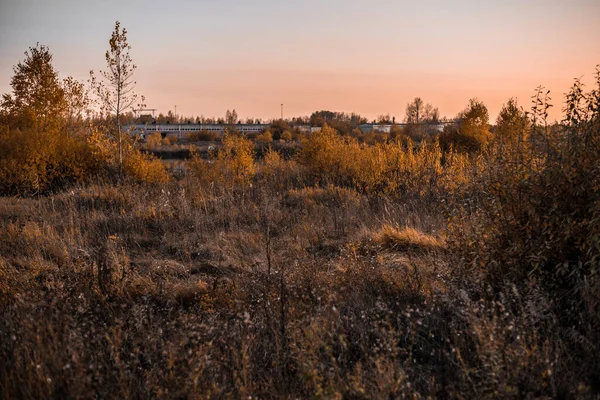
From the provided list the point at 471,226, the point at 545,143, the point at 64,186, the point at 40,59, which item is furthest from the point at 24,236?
the point at 40,59

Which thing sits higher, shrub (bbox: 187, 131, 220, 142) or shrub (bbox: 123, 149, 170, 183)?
shrub (bbox: 187, 131, 220, 142)

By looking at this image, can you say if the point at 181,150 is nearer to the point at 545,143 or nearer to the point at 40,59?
the point at 40,59

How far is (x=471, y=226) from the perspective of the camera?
16.5ft

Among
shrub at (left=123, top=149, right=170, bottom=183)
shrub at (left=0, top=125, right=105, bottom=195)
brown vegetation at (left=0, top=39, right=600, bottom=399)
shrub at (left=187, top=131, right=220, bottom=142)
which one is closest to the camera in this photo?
brown vegetation at (left=0, top=39, right=600, bottom=399)

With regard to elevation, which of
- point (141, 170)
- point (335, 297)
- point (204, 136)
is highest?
point (204, 136)

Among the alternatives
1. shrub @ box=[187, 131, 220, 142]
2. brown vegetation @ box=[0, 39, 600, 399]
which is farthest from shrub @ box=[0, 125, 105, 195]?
shrub @ box=[187, 131, 220, 142]

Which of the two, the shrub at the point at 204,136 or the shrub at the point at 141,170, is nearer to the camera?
the shrub at the point at 141,170

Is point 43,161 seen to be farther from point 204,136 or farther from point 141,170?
point 204,136

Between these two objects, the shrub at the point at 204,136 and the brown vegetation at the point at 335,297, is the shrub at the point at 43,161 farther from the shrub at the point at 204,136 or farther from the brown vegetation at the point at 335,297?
the shrub at the point at 204,136

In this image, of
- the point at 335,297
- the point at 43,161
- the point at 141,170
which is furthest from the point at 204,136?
the point at 335,297

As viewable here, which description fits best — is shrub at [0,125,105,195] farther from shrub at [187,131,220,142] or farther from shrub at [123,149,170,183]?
shrub at [187,131,220,142]

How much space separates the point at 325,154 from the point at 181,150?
25.3 meters

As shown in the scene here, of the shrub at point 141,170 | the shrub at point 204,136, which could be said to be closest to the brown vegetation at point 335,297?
the shrub at point 141,170

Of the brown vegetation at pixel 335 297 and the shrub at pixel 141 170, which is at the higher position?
the shrub at pixel 141 170
